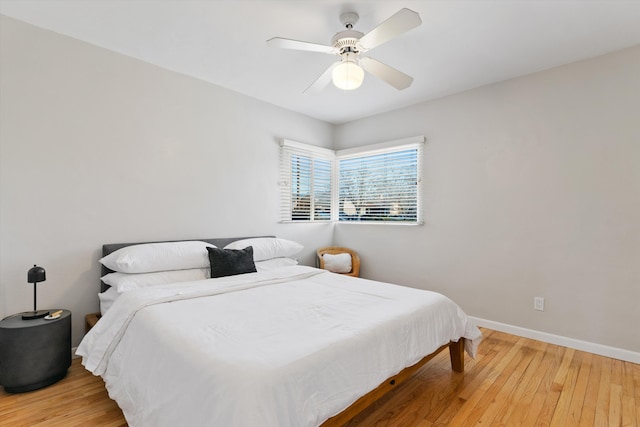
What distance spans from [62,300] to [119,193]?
97 cm

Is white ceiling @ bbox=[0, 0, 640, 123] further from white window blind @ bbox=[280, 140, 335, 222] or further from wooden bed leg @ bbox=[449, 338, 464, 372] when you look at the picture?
wooden bed leg @ bbox=[449, 338, 464, 372]

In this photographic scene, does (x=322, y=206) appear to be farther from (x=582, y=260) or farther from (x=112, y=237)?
(x=582, y=260)

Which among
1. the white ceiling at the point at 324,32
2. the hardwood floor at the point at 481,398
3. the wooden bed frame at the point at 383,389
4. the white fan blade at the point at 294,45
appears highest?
the white ceiling at the point at 324,32

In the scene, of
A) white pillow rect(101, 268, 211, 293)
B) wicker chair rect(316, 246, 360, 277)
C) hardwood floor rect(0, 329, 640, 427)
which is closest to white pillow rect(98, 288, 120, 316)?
white pillow rect(101, 268, 211, 293)

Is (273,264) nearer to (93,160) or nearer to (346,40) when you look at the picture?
(93,160)

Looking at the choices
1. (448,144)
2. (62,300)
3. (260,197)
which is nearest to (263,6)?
(260,197)

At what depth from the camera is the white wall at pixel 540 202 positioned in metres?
2.62

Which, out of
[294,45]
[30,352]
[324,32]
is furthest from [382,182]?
[30,352]

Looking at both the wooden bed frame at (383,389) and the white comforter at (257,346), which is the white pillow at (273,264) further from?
the wooden bed frame at (383,389)

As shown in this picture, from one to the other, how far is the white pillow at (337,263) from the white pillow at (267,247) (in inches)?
25.5

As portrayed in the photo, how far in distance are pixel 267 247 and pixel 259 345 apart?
2.00 meters

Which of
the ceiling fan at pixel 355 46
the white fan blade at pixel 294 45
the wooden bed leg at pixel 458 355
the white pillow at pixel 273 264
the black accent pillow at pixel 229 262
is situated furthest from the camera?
the white pillow at pixel 273 264

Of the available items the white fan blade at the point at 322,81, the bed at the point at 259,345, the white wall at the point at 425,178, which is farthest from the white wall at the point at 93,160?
the white fan blade at the point at 322,81

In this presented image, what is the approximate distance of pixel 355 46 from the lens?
215cm
